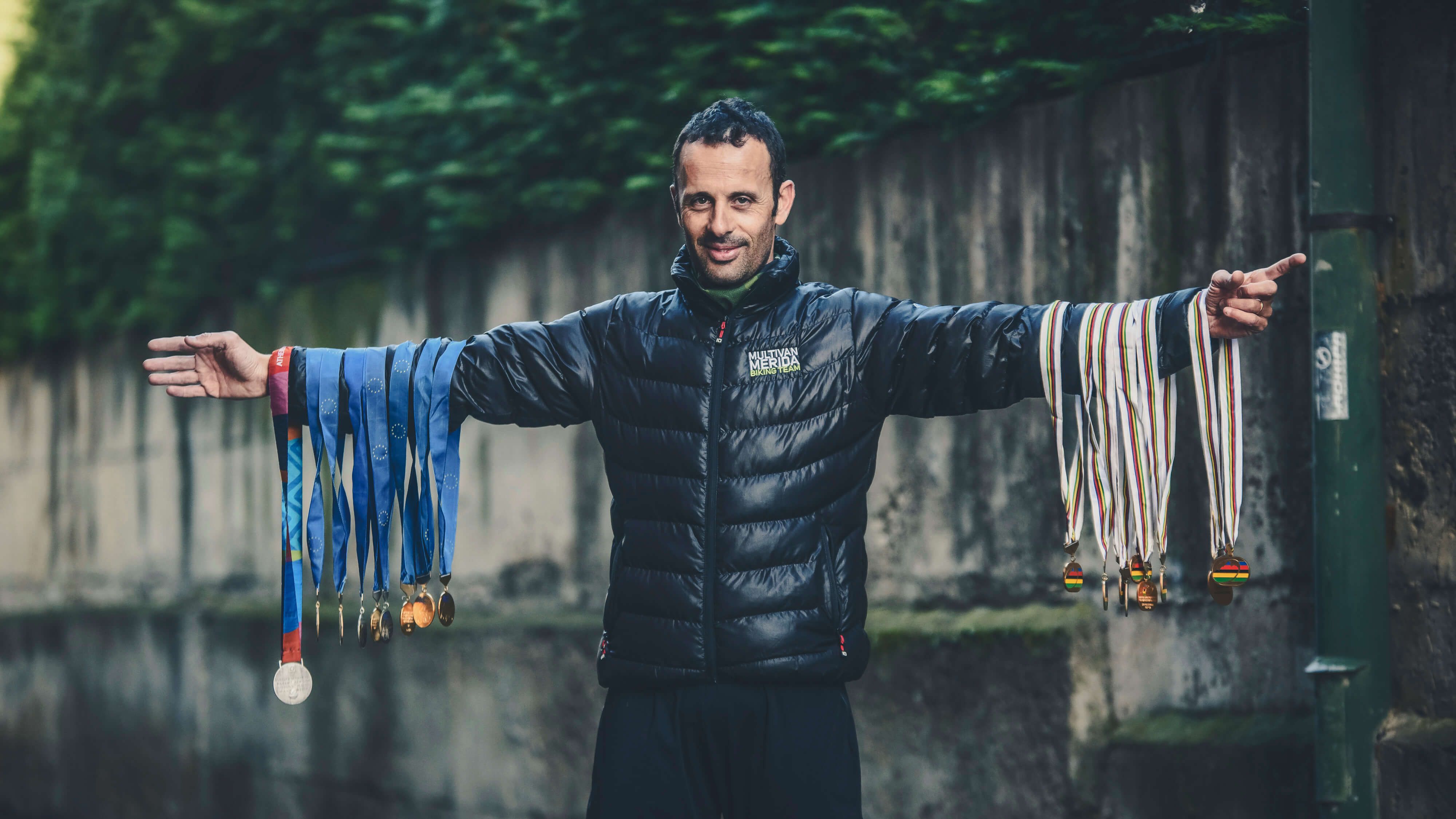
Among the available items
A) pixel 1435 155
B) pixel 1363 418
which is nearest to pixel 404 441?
pixel 1363 418

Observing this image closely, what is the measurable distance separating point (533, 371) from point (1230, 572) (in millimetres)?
1653

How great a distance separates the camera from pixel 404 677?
6.62 metres

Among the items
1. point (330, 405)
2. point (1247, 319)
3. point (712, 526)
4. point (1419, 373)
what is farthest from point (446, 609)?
point (1419, 373)

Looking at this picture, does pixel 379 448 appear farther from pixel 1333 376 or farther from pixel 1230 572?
pixel 1333 376

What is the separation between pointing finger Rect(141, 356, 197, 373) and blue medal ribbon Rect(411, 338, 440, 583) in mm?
514

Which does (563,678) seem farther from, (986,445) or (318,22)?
(318,22)

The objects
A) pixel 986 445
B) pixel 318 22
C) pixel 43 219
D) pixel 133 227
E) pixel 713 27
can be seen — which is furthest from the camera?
pixel 43 219

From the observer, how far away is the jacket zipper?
130 inches

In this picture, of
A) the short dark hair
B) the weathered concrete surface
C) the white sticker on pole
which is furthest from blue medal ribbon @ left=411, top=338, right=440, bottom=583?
the weathered concrete surface

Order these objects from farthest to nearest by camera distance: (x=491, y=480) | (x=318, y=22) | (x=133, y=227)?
(x=133, y=227) → (x=318, y=22) → (x=491, y=480)

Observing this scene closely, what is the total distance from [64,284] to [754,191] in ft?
22.6

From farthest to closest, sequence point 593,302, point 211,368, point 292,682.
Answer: point 593,302 < point 292,682 < point 211,368

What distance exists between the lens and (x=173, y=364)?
3.52 meters

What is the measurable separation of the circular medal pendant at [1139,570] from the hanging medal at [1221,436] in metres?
0.14
